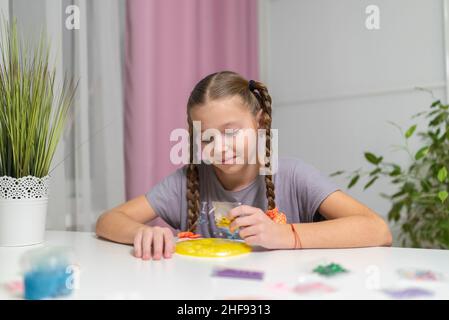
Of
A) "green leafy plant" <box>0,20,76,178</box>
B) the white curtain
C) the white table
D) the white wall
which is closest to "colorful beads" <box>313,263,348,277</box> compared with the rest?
the white table

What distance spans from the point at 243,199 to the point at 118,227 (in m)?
0.34

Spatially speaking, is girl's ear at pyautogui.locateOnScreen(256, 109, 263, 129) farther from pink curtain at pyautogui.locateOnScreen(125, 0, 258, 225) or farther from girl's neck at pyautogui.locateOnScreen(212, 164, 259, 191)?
pink curtain at pyautogui.locateOnScreen(125, 0, 258, 225)

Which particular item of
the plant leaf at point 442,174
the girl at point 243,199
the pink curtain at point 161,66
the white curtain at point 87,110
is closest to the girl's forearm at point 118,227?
the girl at point 243,199

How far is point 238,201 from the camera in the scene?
110 centimetres

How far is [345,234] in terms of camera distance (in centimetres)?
80

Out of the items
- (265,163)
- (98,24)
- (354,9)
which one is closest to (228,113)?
(265,163)

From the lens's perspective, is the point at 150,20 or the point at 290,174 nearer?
the point at 290,174

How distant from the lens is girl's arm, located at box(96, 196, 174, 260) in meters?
0.73

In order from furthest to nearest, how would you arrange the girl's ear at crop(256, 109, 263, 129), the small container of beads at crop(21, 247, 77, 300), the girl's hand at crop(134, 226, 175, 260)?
the girl's ear at crop(256, 109, 263, 129)
the girl's hand at crop(134, 226, 175, 260)
the small container of beads at crop(21, 247, 77, 300)

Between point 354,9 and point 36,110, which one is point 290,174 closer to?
point 36,110

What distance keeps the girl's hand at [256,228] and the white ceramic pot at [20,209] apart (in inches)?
16.9

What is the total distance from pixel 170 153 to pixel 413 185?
1005 millimetres

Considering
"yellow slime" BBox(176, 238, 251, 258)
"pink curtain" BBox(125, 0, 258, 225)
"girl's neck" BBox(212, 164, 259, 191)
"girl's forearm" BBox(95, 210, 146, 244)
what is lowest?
"yellow slime" BBox(176, 238, 251, 258)
